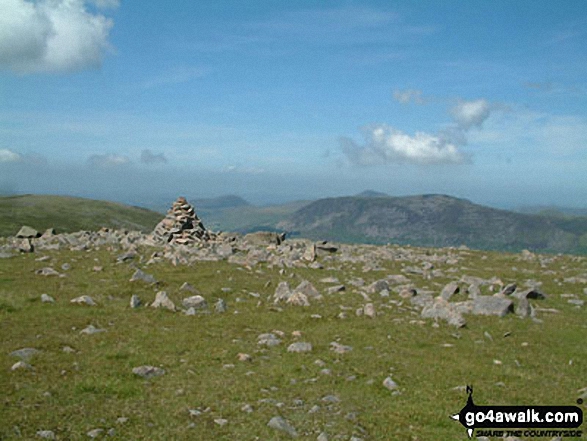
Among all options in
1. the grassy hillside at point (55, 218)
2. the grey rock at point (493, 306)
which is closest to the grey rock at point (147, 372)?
the grey rock at point (493, 306)

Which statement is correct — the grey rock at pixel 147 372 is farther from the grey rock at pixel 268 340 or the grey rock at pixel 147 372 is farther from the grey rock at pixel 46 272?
the grey rock at pixel 46 272

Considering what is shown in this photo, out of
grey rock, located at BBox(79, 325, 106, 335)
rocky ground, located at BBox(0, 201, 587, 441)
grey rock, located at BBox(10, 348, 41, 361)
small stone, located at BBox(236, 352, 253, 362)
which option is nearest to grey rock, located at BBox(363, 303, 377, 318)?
rocky ground, located at BBox(0, 201, 587, 441)

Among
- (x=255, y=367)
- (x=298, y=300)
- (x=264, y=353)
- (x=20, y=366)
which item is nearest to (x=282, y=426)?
(x=255, y=367)

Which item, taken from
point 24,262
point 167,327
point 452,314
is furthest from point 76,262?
point 452,314

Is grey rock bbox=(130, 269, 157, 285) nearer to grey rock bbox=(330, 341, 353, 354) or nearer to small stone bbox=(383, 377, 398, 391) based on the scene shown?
grey rock bbox=(330, 341, 353, 354)

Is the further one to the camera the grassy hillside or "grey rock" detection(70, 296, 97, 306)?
the grassy hillside

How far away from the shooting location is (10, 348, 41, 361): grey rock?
14.4 meters

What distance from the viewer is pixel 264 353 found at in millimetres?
16359

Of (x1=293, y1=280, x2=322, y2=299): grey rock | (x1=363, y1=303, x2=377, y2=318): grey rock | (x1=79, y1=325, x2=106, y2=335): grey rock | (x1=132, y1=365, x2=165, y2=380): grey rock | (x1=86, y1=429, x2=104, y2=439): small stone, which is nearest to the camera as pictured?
(x1=86, y1=429, x2=104, y2=439): small stone

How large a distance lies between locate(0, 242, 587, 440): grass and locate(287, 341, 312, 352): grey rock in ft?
0.96

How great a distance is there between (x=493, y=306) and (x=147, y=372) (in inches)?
692

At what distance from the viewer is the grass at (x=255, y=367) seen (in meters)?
11.0

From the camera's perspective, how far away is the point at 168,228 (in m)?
51.9

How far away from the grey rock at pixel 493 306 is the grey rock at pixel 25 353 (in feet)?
65.0
